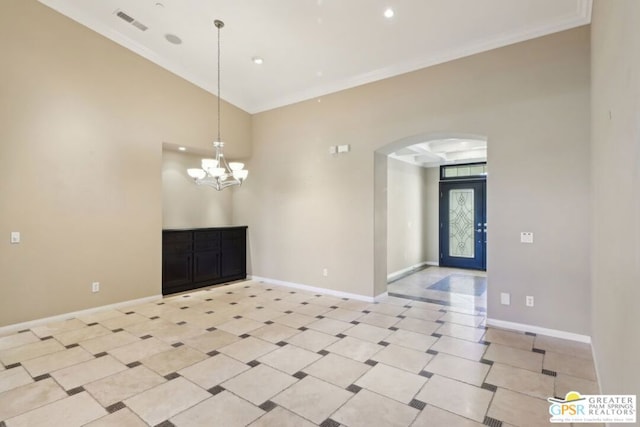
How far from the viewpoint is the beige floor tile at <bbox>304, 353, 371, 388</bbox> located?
2797 mm

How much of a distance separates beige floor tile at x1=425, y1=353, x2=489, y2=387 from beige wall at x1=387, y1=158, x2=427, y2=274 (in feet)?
12.6

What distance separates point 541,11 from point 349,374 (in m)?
4.53

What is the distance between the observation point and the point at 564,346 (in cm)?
347

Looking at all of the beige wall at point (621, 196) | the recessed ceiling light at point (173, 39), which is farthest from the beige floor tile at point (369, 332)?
the recessed ceiling light at point (173, 39)

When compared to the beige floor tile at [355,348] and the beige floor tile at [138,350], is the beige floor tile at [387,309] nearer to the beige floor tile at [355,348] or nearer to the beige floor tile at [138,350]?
the beige floor tile at [355,348]

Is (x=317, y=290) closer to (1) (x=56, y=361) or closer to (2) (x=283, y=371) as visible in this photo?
(2) (x=283, y=371)

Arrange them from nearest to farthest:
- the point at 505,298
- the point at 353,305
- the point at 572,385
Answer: the point at 572,385 → the point at 505,298 → the point at 353,305

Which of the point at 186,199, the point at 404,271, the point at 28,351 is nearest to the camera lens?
the point at 28,351

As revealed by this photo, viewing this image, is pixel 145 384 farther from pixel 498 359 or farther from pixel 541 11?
pixel 541 11

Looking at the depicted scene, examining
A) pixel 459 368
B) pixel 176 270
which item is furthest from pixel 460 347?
pixel 176 270

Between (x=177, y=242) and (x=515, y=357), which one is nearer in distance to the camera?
(x=515, y=357)

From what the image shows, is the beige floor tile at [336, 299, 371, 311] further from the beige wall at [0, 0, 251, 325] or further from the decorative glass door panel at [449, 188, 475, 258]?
the decorative glass door panel at [449, 188, 475, 258]

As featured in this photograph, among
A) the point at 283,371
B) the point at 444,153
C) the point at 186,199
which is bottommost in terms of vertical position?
the point at 283,371

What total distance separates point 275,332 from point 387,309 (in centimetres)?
187
